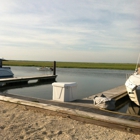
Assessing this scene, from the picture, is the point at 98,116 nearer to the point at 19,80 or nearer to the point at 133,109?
the point at 133,109

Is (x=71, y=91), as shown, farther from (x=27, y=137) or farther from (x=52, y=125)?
(x=27, y=137)

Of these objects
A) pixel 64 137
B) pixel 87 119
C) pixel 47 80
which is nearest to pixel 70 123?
pixel 87 119

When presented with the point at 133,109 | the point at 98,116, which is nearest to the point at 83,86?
the point at 133,109

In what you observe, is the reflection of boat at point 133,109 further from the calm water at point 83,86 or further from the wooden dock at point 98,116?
the wooden dock at point 98,116

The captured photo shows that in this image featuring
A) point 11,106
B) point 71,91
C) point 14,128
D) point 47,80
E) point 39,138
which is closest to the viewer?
point 39,138

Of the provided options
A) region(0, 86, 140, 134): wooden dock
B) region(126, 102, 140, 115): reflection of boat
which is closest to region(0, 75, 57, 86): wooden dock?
region(0, 86, 140, 134): wooden dock

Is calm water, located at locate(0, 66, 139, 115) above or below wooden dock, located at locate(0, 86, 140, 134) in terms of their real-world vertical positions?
below

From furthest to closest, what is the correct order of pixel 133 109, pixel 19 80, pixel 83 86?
pixel 19 80, pixel 83 86, pixel 133 109

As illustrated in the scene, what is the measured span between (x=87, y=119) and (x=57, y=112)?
1.06 m

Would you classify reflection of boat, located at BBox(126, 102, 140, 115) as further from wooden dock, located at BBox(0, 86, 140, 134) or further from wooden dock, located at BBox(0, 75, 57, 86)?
wooden dock, located at BBox(0, 75, 57, 86)

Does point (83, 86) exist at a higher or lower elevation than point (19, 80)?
lower

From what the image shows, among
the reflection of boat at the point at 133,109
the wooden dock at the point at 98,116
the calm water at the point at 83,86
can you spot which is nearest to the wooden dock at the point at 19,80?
the calm water at the point at 83,86

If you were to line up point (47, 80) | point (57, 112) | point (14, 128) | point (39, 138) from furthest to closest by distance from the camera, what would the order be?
1. point (47, 80)
2. point (57, 112)
3. point (14, 128)
4. point (39, 138)

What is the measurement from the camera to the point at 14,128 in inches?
200
